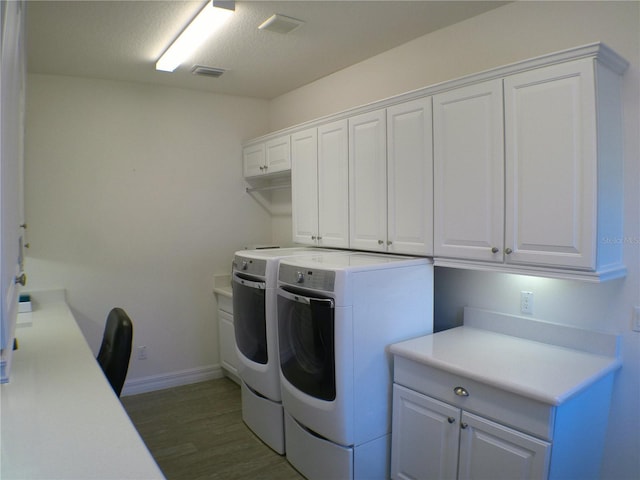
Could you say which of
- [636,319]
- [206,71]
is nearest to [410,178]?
[636,319]

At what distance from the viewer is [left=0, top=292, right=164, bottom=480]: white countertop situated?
116cm

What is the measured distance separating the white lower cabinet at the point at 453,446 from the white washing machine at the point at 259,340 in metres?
0.83

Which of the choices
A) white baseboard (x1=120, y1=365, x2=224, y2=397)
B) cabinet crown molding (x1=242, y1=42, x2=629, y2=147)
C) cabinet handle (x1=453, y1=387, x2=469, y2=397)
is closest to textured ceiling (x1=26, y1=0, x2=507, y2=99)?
cabinet crown molding (x1=242, y1=42, x2=629, y2=147)

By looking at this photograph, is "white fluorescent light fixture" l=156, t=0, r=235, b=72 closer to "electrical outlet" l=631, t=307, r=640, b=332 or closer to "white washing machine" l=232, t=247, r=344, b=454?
"white washing machine" l=232, t=247, r=344, b=454

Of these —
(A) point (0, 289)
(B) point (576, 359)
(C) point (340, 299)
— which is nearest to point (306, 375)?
(C) point (340, 299)

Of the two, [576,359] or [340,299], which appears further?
[340,299]

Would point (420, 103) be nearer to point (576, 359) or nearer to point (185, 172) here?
point (576, 359)

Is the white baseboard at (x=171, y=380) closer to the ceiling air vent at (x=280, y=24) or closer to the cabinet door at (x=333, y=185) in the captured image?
the cabinet door at (x=333, y=185)

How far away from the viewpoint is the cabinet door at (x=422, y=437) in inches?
82.8

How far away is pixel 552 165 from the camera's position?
1955mm

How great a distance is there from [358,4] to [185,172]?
2.31 m

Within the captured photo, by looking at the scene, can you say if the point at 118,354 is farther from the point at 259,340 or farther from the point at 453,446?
the point at 453,446

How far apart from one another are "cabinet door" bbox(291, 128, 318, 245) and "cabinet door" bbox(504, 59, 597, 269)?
5.14 ft

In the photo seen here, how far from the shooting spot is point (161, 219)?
13.1 feet
